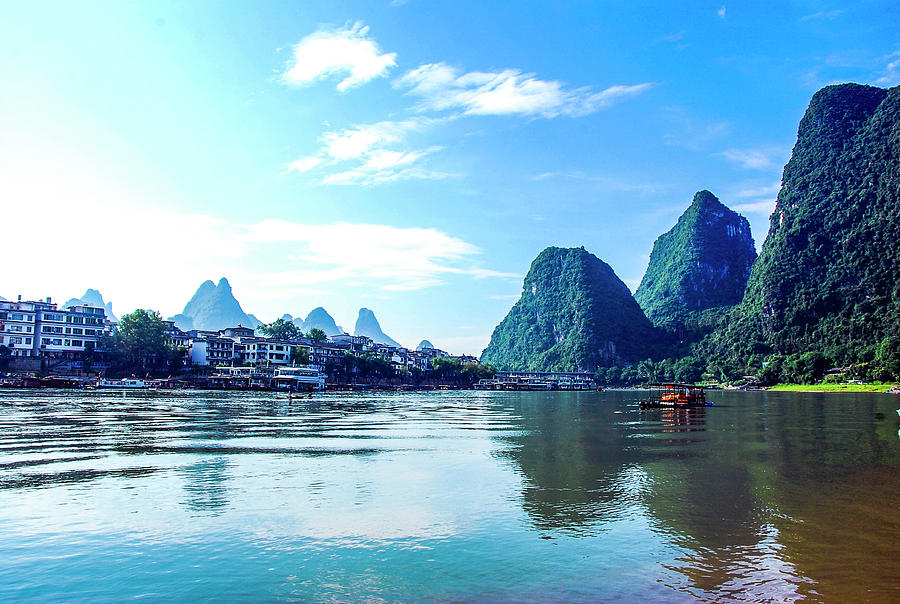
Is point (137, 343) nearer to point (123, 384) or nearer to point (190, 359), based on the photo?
point (123, 384)

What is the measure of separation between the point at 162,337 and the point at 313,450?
254 feet

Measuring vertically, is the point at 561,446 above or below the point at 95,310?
below

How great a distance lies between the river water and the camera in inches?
412

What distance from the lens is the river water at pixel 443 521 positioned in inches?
412

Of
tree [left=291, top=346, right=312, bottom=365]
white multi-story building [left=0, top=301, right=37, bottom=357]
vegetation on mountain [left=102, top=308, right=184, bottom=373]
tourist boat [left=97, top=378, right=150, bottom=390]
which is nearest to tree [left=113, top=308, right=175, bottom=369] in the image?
vegetation on mountain [left=102, top=308, right=184, bottom=373]

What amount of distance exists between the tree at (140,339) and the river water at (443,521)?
66598 millimetres

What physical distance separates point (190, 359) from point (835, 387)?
117951 millimetres

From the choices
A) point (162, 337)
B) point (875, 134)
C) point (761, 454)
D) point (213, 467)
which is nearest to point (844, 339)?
point (875, 134)

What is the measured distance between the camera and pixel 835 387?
365 ft

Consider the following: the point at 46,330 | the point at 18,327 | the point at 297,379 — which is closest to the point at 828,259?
the point at 297,379

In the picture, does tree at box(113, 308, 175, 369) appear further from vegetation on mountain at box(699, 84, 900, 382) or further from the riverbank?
vegetation on mountain at box(699, 84, 900, 382)

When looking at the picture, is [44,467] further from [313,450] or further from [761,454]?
[761,454]

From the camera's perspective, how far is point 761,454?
25797 mm

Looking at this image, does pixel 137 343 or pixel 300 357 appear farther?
pixel 300 357
